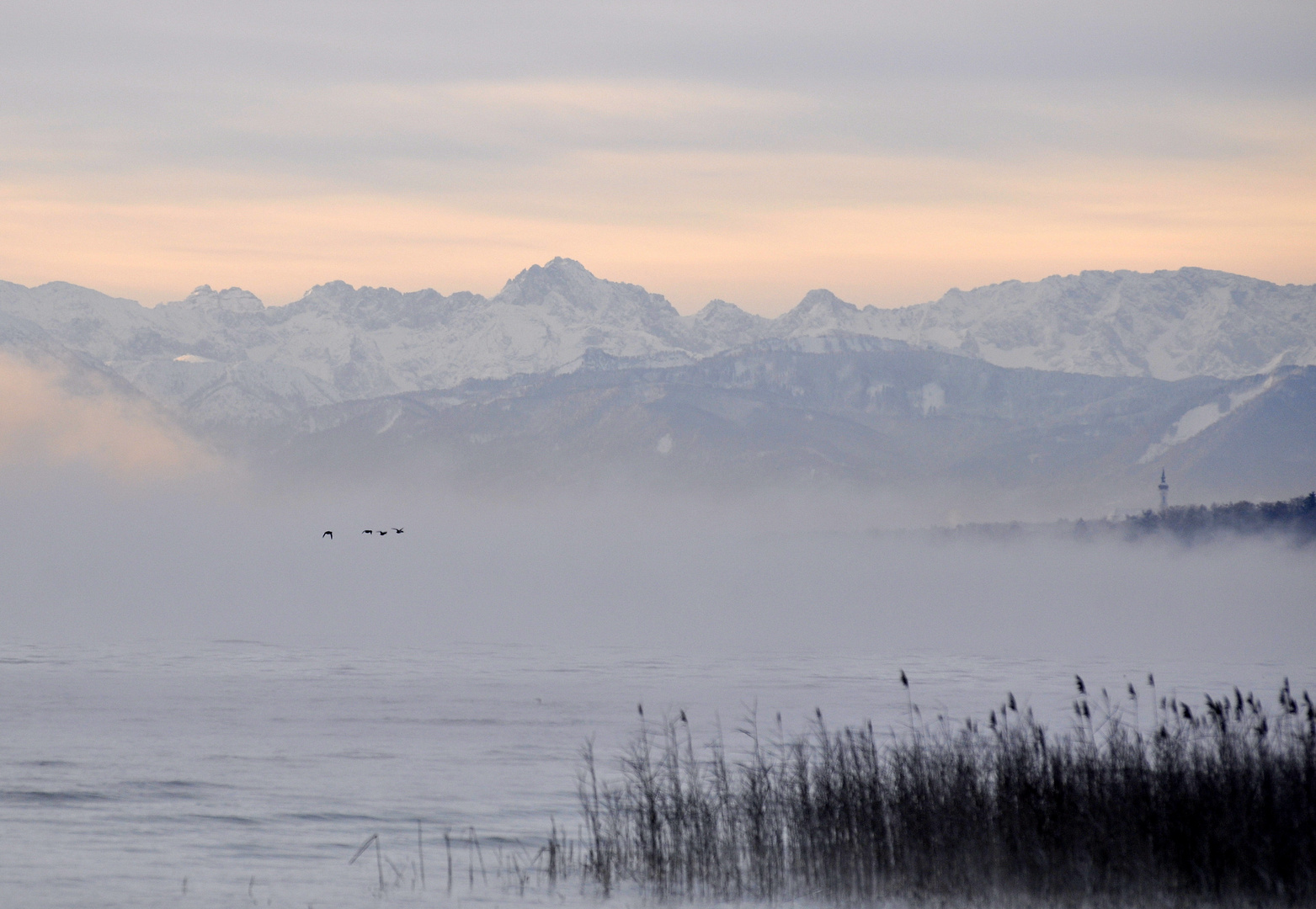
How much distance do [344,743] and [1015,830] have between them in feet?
110

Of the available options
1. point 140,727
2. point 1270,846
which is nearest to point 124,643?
point 140,727

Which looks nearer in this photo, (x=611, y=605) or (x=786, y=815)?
(x=786, y=815)

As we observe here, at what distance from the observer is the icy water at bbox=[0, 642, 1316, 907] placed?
28562 mm

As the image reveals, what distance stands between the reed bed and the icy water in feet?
8.03

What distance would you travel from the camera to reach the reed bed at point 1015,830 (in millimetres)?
21797

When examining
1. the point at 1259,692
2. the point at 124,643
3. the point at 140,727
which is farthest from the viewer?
the point at 124,643

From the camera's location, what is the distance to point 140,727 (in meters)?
57.9

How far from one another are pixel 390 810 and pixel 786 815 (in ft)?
43.0

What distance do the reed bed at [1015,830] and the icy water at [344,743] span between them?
245 centimetres

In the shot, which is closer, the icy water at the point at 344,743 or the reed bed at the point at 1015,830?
the reed bed at the point at 1015,830

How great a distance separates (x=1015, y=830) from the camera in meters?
23.5

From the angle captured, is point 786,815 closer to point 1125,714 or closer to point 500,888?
point 500,888

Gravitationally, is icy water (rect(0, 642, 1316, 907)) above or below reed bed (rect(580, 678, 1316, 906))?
below

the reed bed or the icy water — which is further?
the icy water
